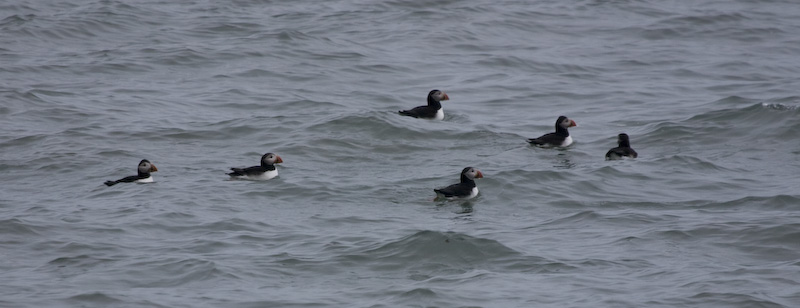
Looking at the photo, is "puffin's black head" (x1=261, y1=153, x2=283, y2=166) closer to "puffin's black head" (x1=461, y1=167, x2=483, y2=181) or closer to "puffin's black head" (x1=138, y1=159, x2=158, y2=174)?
"puffin's black head" (x1=138, y1=159, x2=158, y2=174)

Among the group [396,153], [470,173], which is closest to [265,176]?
[396,153]

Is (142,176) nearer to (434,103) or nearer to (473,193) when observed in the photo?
(473,193)

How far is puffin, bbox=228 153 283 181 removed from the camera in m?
15.5

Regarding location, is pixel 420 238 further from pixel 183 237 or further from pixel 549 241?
pixel 183 237

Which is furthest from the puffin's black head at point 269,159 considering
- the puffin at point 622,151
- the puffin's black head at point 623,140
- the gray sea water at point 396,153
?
the puffin's black head at point 623,140

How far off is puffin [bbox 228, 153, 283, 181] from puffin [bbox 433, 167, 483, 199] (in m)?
2.56

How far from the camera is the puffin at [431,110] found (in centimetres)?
1953

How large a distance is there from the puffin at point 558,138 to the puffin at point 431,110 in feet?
7.62

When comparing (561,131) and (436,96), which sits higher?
(436,96)

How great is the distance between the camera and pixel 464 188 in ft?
48.0

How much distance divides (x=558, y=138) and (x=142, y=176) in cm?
648

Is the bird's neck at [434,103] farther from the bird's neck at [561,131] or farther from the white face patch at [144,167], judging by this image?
the white face patch at [144,167]

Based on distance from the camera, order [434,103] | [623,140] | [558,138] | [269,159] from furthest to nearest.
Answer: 1. [434,103]
2. [558,138]
3. [623,140]
4. [269,159]

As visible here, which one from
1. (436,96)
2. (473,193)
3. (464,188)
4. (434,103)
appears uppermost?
(436,96)
